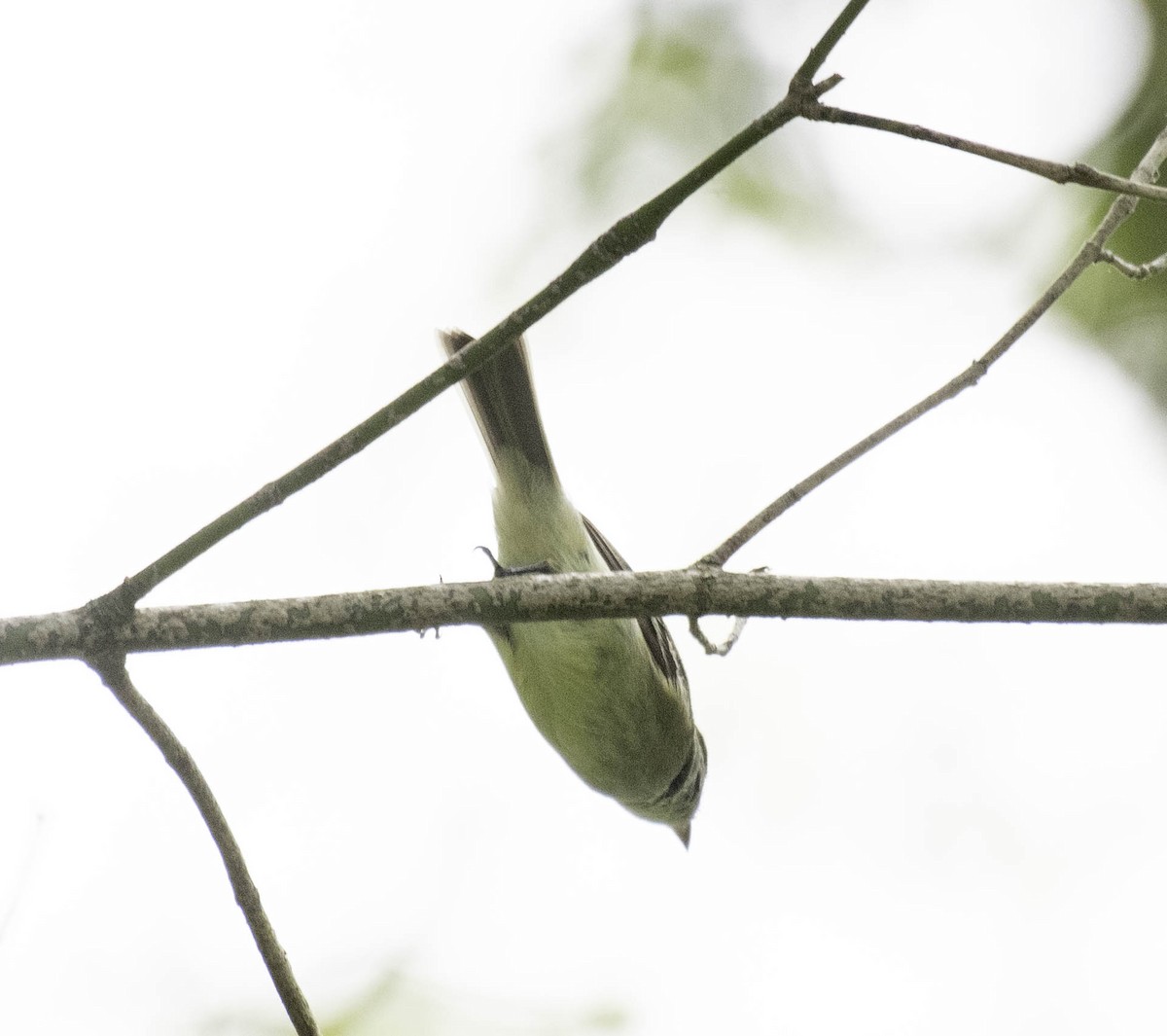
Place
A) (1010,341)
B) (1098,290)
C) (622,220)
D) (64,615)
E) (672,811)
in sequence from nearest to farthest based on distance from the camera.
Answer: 1. (622,220)
2. (64,615)
3. (1010,341)
4. (672,811)
5. (1098,290)

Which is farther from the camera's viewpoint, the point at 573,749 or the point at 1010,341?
the point at 573,749

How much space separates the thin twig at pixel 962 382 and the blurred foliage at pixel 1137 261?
239cm

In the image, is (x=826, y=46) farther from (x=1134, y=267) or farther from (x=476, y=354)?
(x=1134, y=267)

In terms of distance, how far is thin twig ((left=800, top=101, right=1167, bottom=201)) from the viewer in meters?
1.95

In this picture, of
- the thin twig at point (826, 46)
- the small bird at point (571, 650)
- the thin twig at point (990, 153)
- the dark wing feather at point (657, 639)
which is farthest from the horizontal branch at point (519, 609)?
the dark wing feather at point (657, 639)

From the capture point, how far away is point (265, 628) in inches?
85.9

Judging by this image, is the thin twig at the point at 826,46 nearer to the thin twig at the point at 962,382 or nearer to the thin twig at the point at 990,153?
the thin twig at the point at 990,153

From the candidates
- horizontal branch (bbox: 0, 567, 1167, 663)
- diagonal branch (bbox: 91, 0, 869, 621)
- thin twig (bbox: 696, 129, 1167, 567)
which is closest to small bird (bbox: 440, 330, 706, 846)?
thin twig (bbox: 696, 129, 1167, 567)

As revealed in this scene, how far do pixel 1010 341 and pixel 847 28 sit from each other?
99cm

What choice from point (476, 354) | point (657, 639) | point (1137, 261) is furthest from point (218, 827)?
point (1137, 261)

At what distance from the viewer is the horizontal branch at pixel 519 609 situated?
2.17 m

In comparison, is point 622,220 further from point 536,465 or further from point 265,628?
point 536,465

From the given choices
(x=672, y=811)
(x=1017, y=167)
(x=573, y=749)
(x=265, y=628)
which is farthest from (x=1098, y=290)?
(x=265, y=628)

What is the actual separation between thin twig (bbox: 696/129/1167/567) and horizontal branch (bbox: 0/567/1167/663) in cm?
23
